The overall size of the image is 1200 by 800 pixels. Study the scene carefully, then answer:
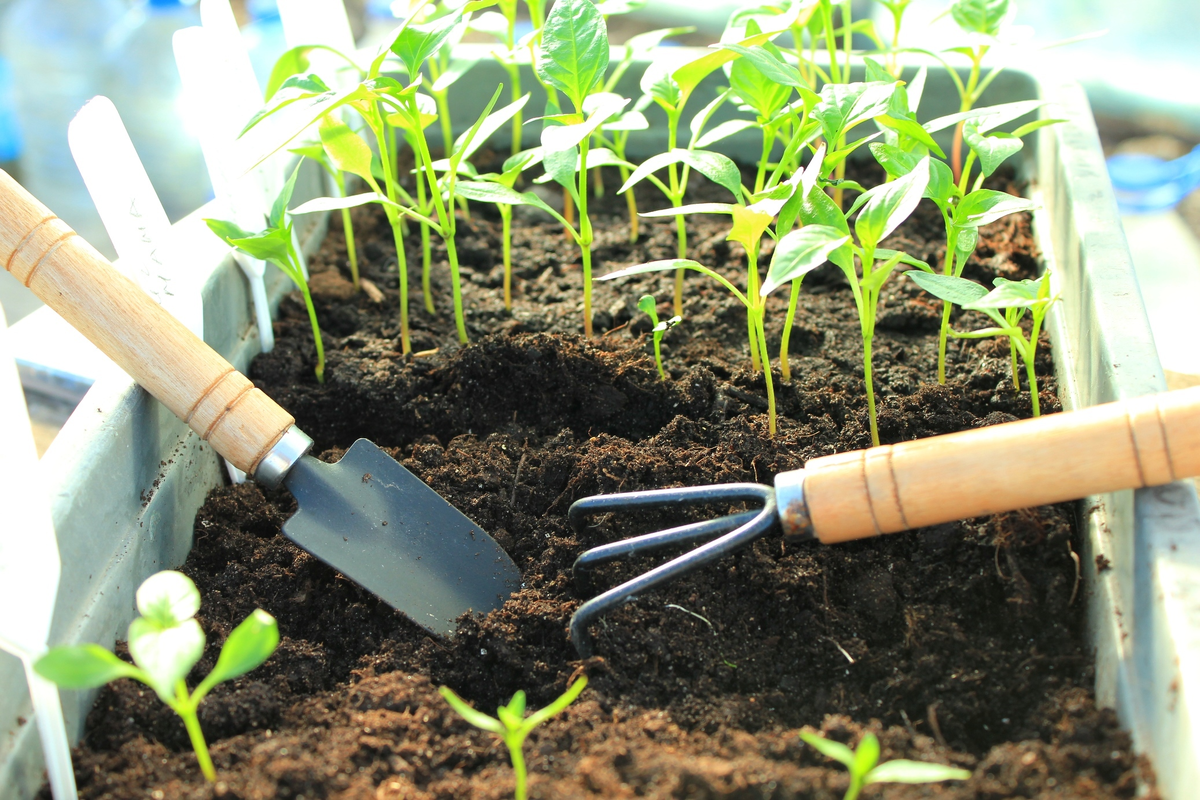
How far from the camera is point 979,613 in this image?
2.52 feet

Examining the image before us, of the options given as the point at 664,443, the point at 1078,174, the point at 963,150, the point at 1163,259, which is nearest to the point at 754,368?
the point at 664,443

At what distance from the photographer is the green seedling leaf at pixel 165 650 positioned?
0.55 m

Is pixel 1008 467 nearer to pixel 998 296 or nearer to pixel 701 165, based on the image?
pixel 998 296

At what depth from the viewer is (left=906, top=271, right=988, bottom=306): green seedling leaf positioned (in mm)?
776

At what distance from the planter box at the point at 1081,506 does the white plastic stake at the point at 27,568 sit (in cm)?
4

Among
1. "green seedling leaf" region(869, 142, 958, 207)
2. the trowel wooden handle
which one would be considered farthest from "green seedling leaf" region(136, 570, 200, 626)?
"green seedling leaf" region(869, 142, 958, 207)

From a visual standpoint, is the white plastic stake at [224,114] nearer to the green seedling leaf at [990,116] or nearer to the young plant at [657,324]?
the young plant at [657,324]

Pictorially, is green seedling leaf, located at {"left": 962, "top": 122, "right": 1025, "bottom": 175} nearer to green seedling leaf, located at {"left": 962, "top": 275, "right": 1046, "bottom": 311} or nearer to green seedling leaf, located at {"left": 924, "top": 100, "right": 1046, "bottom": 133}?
green seedling leaf, located at {"left": 924, "top": 100, "right": 1046, "bottom": 133}

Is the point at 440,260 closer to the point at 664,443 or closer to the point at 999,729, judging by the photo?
the point at 664,443

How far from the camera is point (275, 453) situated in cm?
87

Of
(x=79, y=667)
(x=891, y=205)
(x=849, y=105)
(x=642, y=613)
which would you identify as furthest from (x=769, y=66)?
(x=79, y=667)

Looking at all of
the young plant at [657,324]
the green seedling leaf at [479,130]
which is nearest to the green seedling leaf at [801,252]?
the young plant at [657,324]

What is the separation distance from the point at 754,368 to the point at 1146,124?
7.99 feet

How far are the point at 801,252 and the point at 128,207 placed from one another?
633 millimetres
